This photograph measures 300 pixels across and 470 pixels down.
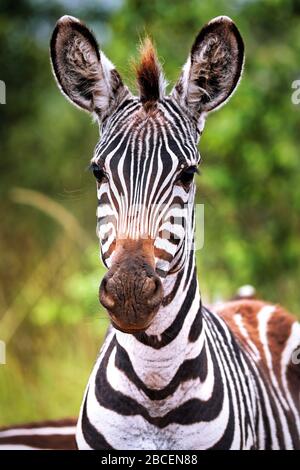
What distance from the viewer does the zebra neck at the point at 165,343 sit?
422cm

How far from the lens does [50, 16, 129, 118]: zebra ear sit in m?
4.38

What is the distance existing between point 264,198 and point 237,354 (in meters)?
6.53

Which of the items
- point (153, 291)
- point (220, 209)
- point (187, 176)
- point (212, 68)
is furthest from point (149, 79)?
Answer: point (220, 209)

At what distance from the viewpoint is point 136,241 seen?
12.5 ft

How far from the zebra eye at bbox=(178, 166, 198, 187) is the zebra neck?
0.43 metres

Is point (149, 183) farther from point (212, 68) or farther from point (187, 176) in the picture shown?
point (212, 68)

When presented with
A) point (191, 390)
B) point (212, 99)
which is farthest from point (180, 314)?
point (212, 99)

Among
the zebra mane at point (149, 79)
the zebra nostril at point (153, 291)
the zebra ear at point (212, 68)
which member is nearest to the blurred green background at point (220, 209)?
the zebra ear at point (212, 68)

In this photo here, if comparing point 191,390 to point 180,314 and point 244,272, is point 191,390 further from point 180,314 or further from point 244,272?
point 244,272

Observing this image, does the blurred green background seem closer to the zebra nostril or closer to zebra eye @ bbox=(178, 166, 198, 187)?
zebra eye @ bbox=(178, 166, 198, 187)

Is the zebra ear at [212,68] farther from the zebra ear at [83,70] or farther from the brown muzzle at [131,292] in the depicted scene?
the brown muzzle at [131,292]

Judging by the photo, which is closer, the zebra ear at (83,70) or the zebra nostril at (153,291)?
the zebra nostril at (153,291)

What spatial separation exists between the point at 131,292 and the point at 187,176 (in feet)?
2.44

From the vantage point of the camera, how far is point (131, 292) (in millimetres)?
3635
